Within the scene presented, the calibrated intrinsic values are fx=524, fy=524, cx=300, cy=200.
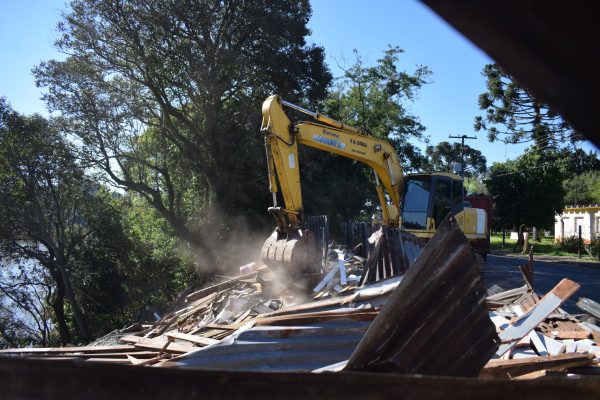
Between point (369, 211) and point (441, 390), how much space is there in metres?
30.5

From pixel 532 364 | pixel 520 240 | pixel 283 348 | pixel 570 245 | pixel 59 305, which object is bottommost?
pixel 59 305

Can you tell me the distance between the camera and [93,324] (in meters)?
25.6

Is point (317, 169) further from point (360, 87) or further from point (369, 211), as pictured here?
point (360, 87)

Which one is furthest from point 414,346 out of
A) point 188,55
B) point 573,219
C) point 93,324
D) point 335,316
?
point 573,219

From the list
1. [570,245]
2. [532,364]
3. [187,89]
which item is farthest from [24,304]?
[570,245]

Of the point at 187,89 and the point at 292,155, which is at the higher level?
the point at 187,89

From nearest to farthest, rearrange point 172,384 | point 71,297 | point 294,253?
point 172,384 < point 294,253 < point 71,297

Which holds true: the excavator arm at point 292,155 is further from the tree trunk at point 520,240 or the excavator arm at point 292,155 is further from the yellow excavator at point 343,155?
the tree trunk at point 520,240

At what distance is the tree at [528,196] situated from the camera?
140 ft

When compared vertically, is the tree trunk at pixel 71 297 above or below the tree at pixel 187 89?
below

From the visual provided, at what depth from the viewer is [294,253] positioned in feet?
34.2

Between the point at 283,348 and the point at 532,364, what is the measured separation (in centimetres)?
216

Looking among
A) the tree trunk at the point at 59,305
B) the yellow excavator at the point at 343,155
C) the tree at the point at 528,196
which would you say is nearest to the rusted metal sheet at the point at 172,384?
the yellow excavator at the point at 343,155

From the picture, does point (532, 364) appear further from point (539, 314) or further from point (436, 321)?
point (436, 321)
